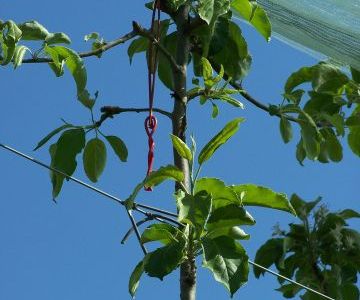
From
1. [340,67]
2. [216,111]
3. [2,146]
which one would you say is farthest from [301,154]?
[2,146]

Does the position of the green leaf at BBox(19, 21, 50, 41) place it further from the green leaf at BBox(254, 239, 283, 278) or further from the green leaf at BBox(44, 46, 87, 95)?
the green leaf at BBox(254, 239, 283, 278)

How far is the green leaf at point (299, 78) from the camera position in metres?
1.97

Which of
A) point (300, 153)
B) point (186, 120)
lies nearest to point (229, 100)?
point (186, 120)

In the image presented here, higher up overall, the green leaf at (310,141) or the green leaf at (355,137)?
the green leaf at (355,137)

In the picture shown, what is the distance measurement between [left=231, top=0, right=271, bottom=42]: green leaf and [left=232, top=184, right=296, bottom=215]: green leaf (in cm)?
33

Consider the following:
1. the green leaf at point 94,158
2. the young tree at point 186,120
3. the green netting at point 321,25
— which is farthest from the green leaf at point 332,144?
the green leaf at point 94,158

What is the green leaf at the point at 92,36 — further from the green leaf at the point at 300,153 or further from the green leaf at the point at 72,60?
the green leaf at the point at 300,153

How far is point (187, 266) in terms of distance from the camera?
1.44 m

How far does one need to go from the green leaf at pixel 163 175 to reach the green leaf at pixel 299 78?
→ 22.7 inches

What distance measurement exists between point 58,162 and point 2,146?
0.14 meters

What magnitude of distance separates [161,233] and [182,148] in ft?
0.36

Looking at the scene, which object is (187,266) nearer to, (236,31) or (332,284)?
(236,31)

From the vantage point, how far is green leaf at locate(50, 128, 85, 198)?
1.63m

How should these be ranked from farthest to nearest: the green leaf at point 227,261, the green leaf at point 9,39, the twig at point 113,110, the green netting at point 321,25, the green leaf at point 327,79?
the green leaf at point 327,79, the green netting at point 321,25, the twig at point 113,110, the green leaf at point 9,39, the green leaf at point 227,261
